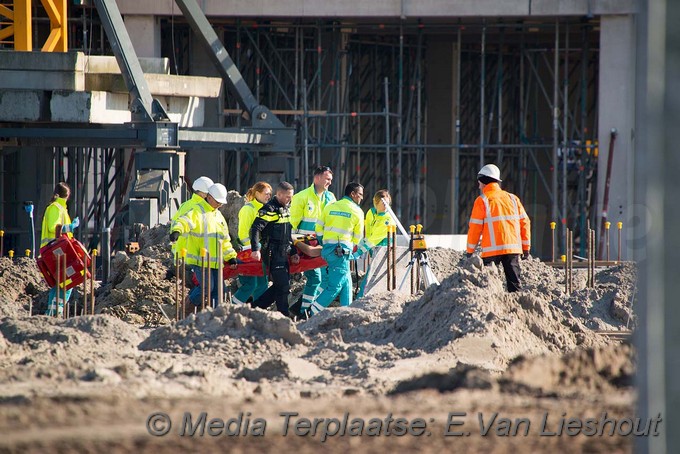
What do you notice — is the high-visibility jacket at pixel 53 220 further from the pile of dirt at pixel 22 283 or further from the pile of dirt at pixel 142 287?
the pile of dirt at pixel 22 283

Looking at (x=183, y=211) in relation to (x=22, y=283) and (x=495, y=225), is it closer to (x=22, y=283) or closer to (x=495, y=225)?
(x=495, y=225)

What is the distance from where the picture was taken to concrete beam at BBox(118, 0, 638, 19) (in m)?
23.5

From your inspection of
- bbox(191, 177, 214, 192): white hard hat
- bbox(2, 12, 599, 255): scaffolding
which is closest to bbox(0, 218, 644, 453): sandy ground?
bbox(191, 177, 214, 192): white hard hat

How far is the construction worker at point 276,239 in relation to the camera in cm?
1309

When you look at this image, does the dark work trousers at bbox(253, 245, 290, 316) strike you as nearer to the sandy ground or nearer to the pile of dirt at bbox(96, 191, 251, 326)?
the sandy ground

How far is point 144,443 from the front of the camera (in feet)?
20.4

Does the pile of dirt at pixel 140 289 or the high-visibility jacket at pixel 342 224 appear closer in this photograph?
the high-visibility jacket at pixel 342 224

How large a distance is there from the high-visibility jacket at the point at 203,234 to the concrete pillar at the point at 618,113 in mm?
12253

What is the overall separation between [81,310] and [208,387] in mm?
7636

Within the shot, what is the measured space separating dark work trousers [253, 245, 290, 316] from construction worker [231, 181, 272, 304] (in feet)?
0.86

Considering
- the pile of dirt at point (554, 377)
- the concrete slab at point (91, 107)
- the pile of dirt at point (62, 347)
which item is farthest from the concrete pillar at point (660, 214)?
the concrete slab at point (91, 107)

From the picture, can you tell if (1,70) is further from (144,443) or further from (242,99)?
(144,443)

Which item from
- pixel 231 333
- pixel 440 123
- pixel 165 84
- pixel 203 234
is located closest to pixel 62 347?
pixel 231 333

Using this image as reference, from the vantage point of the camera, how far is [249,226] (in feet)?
43.2
